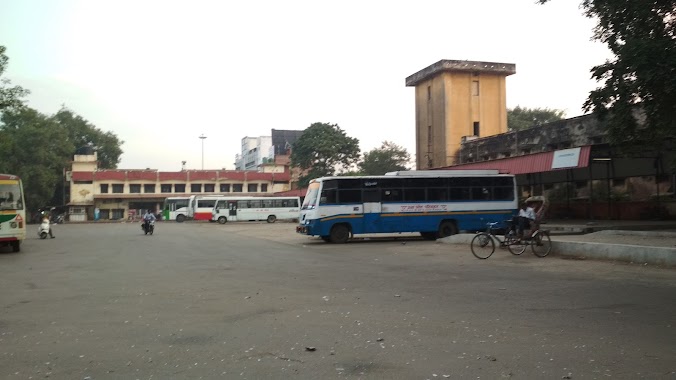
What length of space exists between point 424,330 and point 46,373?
373 centimetres

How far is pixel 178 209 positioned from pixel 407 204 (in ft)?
137

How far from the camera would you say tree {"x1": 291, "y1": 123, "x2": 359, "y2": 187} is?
61062mm

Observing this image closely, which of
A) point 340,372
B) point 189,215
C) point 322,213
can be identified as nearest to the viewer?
point 340,372

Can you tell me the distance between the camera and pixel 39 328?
6367 millimetres

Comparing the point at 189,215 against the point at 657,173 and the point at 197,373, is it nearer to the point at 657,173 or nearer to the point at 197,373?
the point at 657,173

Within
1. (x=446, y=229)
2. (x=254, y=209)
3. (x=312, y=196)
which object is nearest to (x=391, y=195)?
(x=446, y=229)

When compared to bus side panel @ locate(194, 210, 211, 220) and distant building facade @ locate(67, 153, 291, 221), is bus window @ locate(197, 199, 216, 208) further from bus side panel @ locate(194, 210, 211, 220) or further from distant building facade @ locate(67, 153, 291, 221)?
distant building facade @ locate(67, 153, 291, 221)

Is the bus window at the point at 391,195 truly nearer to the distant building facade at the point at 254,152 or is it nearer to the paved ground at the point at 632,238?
the paved ground at the point at 632,238

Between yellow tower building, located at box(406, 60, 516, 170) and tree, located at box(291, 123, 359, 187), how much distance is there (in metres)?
15.0

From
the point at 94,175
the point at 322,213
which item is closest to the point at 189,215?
the point at 94,175

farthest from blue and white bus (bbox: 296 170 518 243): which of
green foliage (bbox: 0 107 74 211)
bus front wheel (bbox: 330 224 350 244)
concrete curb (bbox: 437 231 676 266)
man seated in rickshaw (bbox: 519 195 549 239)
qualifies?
green foliage (bbox: 0 107 74 211)

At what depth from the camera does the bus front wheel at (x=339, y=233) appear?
2134 centimetres

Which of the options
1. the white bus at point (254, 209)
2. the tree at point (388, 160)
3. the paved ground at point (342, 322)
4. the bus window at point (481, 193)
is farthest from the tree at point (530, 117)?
the paved ground at point (342, 322)

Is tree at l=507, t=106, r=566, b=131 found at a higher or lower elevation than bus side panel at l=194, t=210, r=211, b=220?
higher
